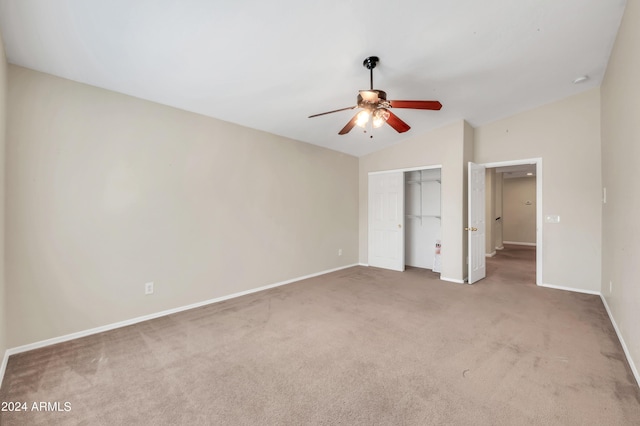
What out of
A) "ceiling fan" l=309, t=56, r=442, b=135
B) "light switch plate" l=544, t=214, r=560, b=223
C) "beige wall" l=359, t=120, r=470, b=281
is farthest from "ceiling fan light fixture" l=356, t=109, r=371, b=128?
"light switch plate" l=544, t=214, r=560, b=223

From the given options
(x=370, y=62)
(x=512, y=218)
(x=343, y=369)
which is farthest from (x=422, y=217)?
(x=512, y=218)

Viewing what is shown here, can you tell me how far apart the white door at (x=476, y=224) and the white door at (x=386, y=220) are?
1.25m

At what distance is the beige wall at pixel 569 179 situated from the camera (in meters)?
4.07

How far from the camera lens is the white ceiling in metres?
1.98

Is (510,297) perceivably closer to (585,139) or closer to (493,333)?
(493,333)

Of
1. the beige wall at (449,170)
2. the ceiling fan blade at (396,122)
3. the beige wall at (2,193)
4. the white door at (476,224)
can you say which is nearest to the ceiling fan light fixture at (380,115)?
the ceiling fan blade at (396,122)

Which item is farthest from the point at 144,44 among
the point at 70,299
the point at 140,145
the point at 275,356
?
the point at 275,356

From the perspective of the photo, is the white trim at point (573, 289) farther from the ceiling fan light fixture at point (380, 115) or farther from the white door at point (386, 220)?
the ceiling fan light fixture at point (380, 115)

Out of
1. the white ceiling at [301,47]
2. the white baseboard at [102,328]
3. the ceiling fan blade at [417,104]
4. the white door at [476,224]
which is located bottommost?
the white baseboard at [102,328]

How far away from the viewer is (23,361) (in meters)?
2.30

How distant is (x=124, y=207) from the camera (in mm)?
2973

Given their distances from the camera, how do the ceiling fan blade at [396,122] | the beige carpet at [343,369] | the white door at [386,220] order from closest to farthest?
the beige carpet at [343,369] → the ceiling fan blade at [396,122] → the white door at [386,220]

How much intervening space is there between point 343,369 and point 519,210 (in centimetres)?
1003

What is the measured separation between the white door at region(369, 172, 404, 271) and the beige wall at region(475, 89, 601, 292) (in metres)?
2.09
